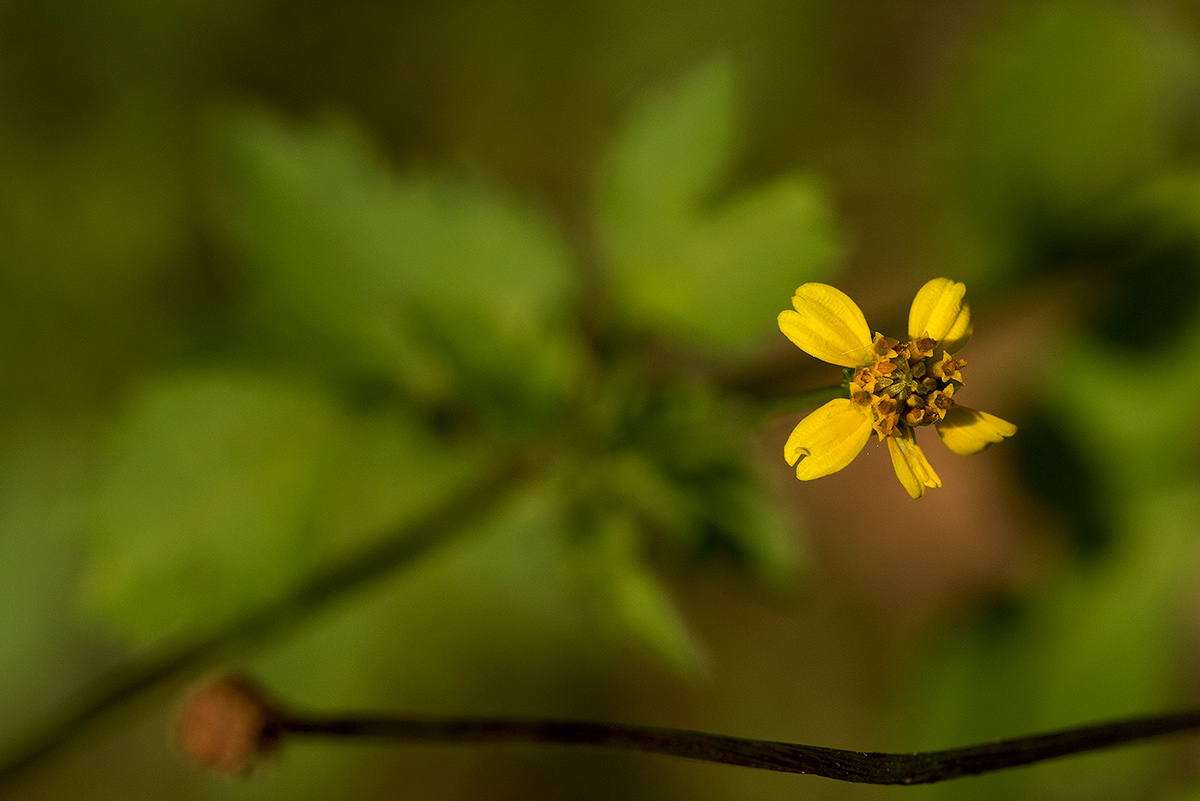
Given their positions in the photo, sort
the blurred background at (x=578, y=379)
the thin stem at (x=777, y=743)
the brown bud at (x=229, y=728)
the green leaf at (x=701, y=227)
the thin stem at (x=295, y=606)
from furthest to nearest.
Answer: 1. the thin stem at (x=295, y=606)
2. the blurred background at (x=578, y=379)
3. the green leaf at (x=701, y=227)
4. the brown bud at (x=229, y=728)
5. the thin stem at (x=777, y=743)

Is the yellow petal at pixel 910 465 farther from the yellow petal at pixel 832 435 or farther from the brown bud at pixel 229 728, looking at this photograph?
the brown bud at pixel 229 728

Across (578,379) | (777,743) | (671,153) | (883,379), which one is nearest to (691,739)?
(777,743)

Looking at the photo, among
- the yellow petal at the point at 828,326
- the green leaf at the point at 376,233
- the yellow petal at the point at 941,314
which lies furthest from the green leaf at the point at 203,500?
the yellow petal at the point at 941,314

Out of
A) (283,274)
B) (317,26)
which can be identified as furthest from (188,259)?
(283,274)

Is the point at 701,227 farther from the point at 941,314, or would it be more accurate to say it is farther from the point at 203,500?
the point at 203,500

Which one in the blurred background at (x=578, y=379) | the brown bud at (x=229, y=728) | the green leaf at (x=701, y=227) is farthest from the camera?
the blurred background at (x=578, y=379)

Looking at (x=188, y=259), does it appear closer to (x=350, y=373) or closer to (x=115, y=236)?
(x=115, y=236)

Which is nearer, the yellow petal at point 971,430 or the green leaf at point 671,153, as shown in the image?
the yellow petal at point 971,430
